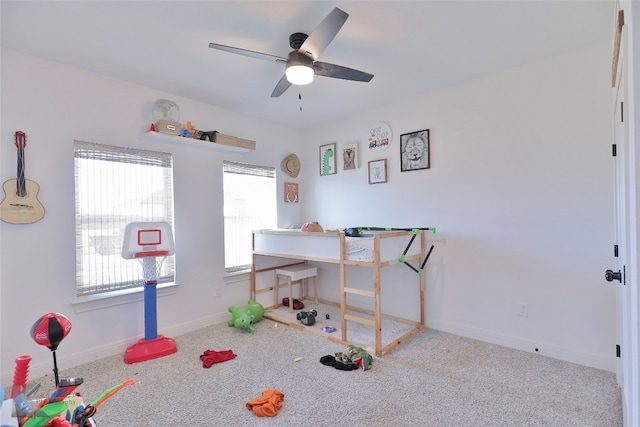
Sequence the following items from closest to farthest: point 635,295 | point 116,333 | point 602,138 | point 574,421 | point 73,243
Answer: point 635,295 → point 574,421 → point 602,138 → point 73,243 → point 116,333

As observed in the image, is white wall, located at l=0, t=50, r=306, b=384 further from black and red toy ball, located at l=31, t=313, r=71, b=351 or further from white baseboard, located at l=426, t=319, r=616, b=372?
white baseboard, located at l=426, t=319, r=616, b=372

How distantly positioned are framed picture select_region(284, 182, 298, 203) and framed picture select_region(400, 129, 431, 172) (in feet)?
5.12

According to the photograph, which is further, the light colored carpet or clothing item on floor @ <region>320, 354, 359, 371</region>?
clothing item on floor @ <region>320, 354, 359, 371</region>

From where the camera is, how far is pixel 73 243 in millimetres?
2553

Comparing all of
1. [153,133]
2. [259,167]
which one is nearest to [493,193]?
[259,167]

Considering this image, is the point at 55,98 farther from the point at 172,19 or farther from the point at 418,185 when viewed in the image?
the point at 418,185

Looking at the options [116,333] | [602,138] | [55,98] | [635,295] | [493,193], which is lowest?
[116,333]

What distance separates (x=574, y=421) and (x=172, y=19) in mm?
3423

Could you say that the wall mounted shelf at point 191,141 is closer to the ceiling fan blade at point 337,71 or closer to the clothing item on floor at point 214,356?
the ceiling fan blade at point 337,71

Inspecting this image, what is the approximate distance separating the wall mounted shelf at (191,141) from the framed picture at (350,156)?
119 centimetres

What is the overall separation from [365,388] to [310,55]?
7.41 feet

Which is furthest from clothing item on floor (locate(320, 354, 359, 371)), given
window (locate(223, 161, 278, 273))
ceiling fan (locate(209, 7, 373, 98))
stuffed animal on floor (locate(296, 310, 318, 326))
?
ceiling fan (locate(209, 7, 373, 98))

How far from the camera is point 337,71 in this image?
2.16 m

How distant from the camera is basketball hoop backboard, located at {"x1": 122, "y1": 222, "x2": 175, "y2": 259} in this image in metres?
2.62
